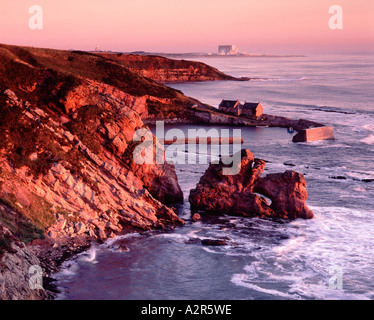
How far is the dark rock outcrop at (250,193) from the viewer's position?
1467 inches

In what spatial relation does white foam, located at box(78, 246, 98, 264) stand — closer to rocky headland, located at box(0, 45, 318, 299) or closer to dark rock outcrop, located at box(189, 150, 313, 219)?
rocky headland, located at box(0, 45, 318, 299)

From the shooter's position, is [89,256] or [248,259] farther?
[248,259]

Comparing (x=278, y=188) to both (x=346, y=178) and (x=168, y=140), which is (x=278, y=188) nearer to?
(x=346, y=178)

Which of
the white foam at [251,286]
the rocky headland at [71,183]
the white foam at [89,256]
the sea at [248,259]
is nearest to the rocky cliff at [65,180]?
the rocky headland at [71,183]

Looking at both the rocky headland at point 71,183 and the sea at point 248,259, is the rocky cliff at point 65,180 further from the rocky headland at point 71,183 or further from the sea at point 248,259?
the sea at point 248,259

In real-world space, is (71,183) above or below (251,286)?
above

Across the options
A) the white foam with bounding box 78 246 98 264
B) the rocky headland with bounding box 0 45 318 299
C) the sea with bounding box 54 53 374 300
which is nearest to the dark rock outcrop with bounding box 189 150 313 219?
the rocky headland with bounding box 0 45 318 299

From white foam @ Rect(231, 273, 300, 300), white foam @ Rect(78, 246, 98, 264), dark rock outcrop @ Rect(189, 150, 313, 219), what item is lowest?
white foam @ Rect(231, 273, 300, 300)

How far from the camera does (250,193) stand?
3797 centimetres

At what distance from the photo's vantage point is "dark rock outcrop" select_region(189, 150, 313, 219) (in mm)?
37250

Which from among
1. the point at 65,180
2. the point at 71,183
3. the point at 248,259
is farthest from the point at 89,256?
the point at 248,259

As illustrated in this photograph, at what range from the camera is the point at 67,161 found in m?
33.8

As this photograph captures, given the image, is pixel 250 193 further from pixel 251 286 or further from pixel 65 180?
pixel 65 180

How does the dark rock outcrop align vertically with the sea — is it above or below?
above
